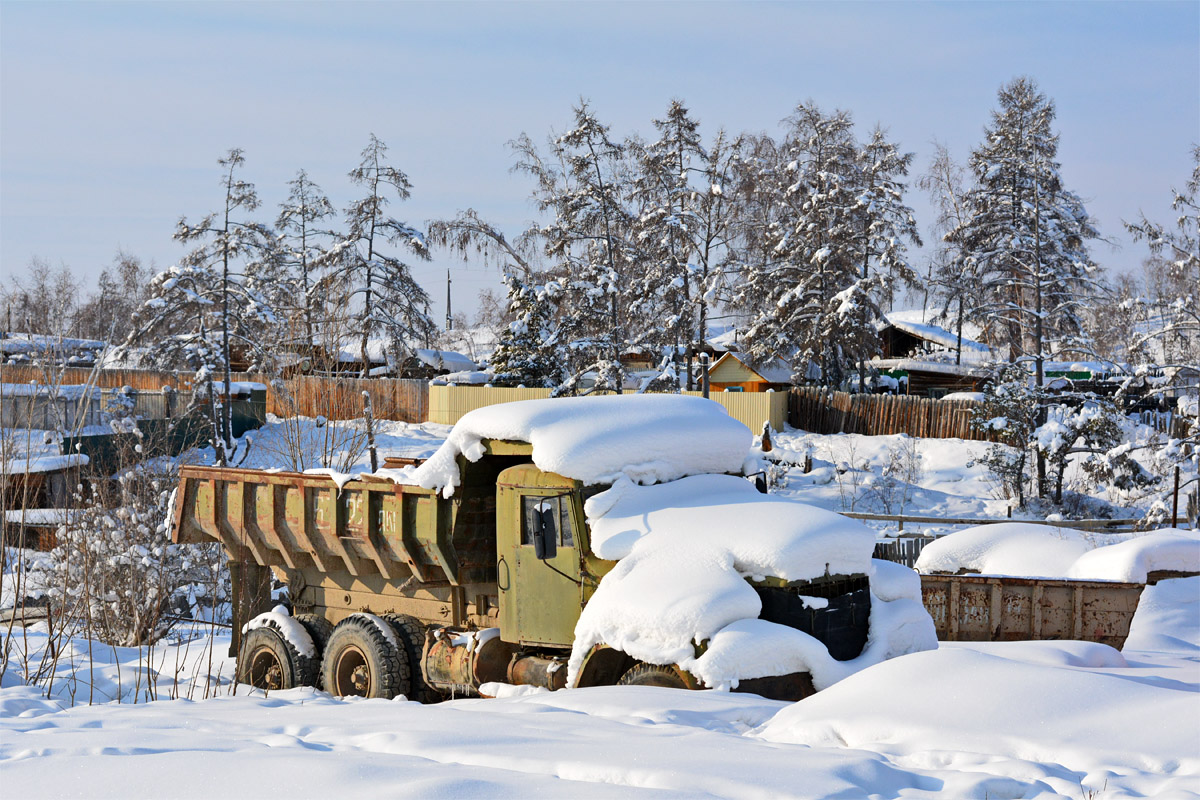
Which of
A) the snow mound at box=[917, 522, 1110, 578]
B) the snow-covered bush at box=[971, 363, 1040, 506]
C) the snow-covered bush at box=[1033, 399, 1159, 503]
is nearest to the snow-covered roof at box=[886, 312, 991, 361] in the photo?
the snow-covered bush at box=[971, 363, 1040, 506]

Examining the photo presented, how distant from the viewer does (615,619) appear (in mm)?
7785

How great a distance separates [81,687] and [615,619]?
5.05m

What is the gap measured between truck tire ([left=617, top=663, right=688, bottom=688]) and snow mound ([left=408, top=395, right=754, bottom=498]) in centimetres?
169

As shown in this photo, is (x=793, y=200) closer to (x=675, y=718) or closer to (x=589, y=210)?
(x=589, y=210)

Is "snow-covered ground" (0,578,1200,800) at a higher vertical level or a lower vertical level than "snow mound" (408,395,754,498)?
lower

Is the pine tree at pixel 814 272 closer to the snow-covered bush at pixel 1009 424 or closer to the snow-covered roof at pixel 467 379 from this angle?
the snow-covered bush at pixel 1009 424

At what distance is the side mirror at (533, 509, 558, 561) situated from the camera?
28.9 feet

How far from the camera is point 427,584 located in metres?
10.2

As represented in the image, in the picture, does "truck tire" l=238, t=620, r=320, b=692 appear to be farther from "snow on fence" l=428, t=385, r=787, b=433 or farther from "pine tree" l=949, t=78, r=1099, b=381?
"pine tree" l=949, t=78, r=1099, b=381

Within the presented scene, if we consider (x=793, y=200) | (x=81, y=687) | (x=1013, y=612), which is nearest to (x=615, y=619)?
(x=81, y=687)

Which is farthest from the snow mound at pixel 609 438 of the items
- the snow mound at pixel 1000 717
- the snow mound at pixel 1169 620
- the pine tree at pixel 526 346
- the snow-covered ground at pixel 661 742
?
the pine tree at pixel 526 346

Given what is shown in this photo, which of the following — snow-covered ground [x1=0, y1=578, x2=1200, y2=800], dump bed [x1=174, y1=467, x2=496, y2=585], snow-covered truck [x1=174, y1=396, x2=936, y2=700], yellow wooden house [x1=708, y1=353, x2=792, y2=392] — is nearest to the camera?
snow-covered ground [x1=0, y1=578, x2=1200, y2=800]

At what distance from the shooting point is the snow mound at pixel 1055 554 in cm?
1296

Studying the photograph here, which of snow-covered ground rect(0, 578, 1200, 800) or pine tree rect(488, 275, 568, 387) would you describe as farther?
pine tree rect(488, 275, 568, 387)
